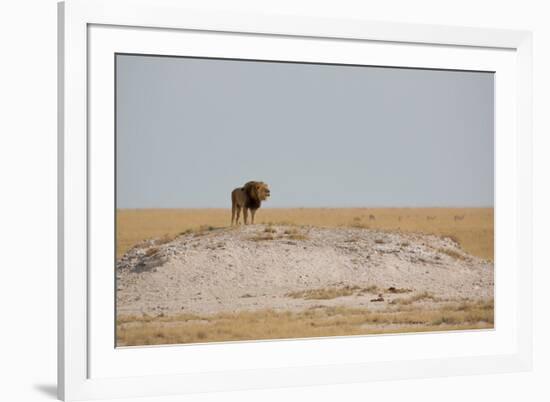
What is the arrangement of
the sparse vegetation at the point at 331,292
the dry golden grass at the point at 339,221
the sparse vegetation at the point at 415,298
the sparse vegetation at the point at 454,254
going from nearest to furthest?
1. the dry golden grass at the point at 339,221
2. the sparse vegetation at the point at 331,292
3. the sparse vegetation at the point at 415,298
4. the sparse vegetation at the point at 454,254

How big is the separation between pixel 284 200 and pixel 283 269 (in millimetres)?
612

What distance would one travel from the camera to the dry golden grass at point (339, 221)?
8273 millimetres

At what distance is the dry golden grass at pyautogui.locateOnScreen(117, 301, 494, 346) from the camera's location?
27.4 feet

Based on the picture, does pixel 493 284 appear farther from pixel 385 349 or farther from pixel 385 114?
pixel 385 114

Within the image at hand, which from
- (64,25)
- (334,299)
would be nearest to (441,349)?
(334,299)

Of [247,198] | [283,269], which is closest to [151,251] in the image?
[247,198]

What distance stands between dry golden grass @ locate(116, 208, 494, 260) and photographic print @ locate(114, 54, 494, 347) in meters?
0.01

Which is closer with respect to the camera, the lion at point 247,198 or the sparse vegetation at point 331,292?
the lion at point 247,198

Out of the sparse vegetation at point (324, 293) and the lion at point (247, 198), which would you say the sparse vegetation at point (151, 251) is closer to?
the lion at point (247, 198)

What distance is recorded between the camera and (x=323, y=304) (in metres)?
8.85

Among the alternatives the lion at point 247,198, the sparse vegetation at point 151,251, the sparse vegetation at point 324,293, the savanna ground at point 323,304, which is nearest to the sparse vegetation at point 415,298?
the savanna ground at point 323,304

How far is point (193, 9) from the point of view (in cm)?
824

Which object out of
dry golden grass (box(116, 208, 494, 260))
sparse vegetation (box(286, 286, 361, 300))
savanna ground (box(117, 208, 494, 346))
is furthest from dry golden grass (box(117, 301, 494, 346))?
dry golden grass (box(116, 208, 494, 260))

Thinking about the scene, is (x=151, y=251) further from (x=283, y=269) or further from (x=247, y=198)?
(x=283, y=269)
